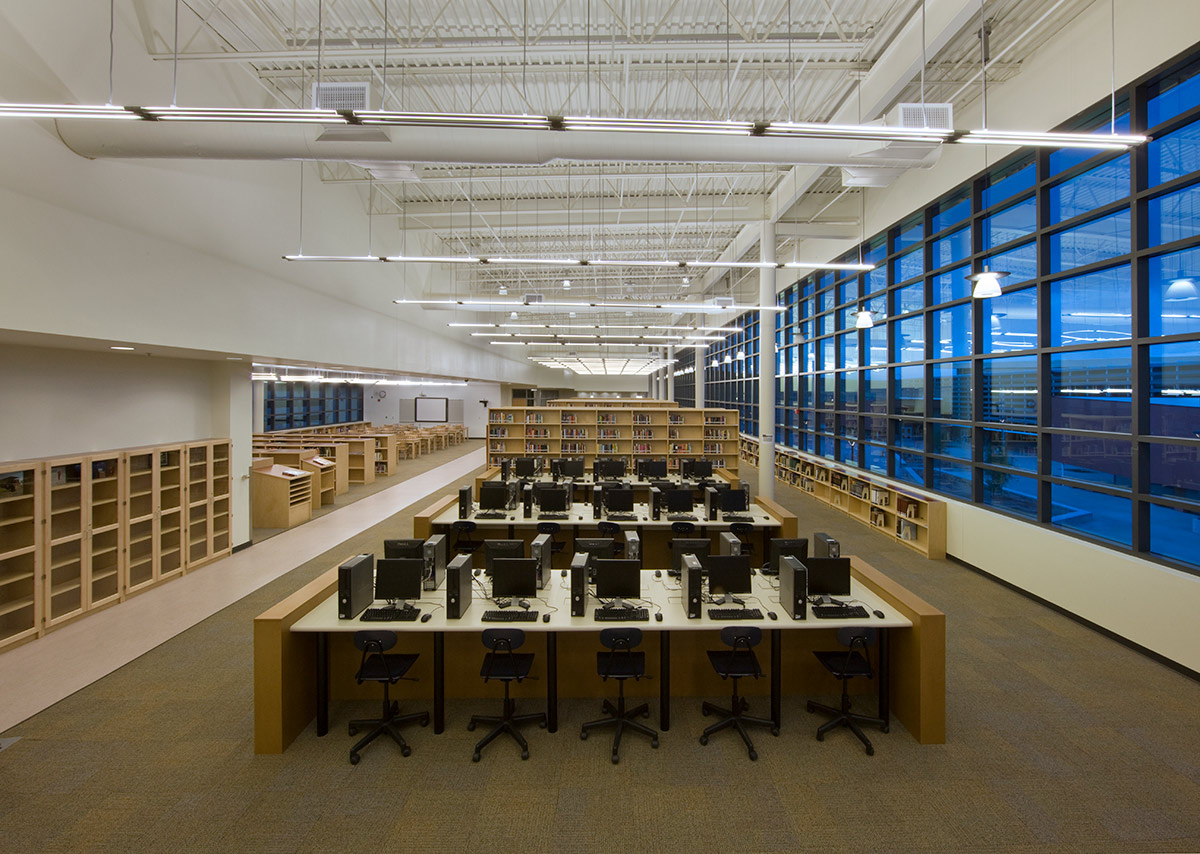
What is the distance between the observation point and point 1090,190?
18.8 feet

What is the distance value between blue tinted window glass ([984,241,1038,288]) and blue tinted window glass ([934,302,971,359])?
2.36 feet

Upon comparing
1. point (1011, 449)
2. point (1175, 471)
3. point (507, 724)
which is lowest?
point (507, 724)

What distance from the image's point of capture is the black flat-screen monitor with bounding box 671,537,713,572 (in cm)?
468

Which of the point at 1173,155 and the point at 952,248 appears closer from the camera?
the point at 1173,155

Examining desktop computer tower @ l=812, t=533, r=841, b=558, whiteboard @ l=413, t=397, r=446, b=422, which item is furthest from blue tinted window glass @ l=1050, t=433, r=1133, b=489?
whiteboard @ l=413, t=397, r=446, b=422

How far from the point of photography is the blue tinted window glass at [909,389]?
912cm

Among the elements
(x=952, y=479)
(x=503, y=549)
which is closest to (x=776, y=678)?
(x=503, y=549)

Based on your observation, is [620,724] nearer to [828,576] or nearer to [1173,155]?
[828,576]

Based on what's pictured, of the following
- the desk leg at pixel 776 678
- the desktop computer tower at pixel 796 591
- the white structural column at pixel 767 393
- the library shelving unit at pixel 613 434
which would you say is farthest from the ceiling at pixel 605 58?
A: the library shelving unit at pixel 613 434

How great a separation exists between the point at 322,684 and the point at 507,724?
134 centimetres

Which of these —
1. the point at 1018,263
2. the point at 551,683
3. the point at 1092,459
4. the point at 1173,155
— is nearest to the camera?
the point at 551,683

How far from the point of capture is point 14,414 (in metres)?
5.48

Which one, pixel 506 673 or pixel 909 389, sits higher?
pixel 909 389

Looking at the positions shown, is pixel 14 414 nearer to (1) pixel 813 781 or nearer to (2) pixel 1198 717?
(1) pixel 813 781
